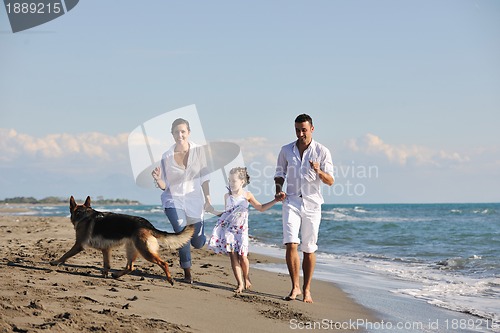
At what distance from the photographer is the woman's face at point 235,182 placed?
7.16 m

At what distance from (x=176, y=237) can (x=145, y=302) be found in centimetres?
141

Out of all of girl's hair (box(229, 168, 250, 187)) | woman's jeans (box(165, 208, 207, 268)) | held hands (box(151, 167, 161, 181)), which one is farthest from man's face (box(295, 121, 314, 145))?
held hands (box(151, 167, 161, 181))

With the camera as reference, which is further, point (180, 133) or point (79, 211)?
point (79, 211)

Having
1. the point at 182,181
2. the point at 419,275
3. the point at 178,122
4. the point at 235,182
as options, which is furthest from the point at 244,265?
the point at 419,275

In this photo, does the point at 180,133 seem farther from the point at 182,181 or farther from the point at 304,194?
the point at 304,194

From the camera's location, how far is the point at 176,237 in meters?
6.99

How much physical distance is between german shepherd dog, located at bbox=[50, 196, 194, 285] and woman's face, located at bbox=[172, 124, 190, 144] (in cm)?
112

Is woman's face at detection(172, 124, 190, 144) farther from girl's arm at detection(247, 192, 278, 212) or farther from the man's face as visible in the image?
the man's face

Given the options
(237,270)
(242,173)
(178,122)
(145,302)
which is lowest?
(145,302)

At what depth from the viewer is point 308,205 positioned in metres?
6.70

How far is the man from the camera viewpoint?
6.66 metres

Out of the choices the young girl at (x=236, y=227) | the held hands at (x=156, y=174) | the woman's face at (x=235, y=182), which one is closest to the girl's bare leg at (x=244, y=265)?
the young girl at (x=236, y=227)

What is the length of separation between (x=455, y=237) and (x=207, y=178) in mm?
15328

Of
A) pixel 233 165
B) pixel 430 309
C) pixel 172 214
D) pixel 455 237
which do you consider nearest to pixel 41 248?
pixel 172 214
